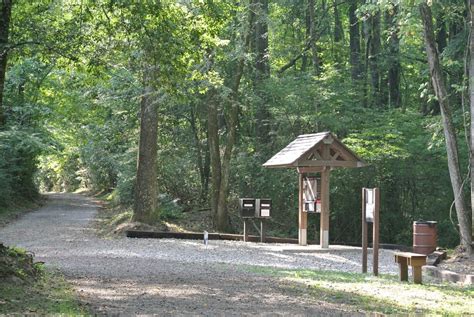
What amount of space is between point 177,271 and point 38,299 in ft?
12.6

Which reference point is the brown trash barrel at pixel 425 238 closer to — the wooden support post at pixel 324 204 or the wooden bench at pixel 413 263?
the wooden support post at pixel 324 204

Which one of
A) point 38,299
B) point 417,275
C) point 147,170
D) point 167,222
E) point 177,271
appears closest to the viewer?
point 38,299

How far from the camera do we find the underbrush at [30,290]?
6.65 m

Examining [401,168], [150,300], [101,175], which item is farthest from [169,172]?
[101,175]

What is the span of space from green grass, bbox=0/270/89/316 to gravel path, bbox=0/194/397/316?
27 centimetres

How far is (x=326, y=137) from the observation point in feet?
54.5

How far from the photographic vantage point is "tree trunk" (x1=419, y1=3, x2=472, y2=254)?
14.5m

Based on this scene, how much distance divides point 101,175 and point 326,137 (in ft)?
94.9

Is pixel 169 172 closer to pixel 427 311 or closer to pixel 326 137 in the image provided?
pixel 326 137

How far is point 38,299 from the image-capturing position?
23.7 feet

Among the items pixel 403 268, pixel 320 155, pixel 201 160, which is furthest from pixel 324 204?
pixel 201 160

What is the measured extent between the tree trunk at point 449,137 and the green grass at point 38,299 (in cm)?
944

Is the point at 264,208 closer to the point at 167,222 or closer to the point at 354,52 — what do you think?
the point at 167,222

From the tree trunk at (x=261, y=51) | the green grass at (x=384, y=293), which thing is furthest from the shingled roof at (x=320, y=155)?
the tree trunk at (x=261, y=51)
